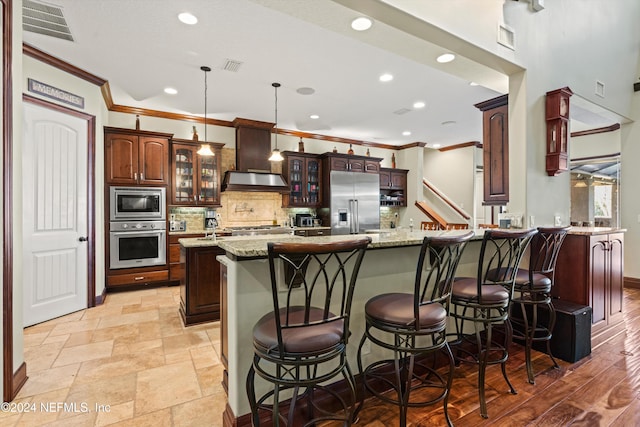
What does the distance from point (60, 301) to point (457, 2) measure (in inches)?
205

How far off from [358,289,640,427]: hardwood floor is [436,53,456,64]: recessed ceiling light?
8.75 ft

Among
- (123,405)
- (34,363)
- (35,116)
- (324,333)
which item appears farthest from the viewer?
(35,116)

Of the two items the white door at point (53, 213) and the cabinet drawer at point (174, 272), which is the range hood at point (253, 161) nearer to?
the cabinet drawer at point (174, 272)

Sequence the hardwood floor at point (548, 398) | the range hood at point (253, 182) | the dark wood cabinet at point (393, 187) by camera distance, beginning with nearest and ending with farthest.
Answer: the hardwood floor at point (548, 398), the range hood at point (253, 182), the dark wood cabinet at point (393, 187)

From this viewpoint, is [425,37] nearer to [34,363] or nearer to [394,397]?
[394,397]

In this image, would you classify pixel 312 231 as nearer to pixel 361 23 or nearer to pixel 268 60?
pixel 268 60

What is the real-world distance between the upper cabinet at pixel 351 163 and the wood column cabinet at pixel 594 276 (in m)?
4.61

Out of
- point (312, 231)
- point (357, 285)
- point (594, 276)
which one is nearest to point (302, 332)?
point (357, 285)

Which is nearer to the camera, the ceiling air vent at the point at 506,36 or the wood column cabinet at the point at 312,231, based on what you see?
the ceiling air vent at the point at 506,36

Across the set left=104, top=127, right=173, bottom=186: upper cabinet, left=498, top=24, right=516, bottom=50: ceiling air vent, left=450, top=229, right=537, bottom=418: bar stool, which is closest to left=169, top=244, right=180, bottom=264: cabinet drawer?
left=104, top=127, right=173, bottom=186: upper cabinet

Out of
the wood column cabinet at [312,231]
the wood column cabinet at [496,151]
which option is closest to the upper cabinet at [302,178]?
the wood column cabinet at [312,231]

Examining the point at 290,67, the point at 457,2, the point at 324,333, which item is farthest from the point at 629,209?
the point at 324,333

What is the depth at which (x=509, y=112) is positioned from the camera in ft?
9.93

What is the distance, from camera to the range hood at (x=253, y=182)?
574 cm
